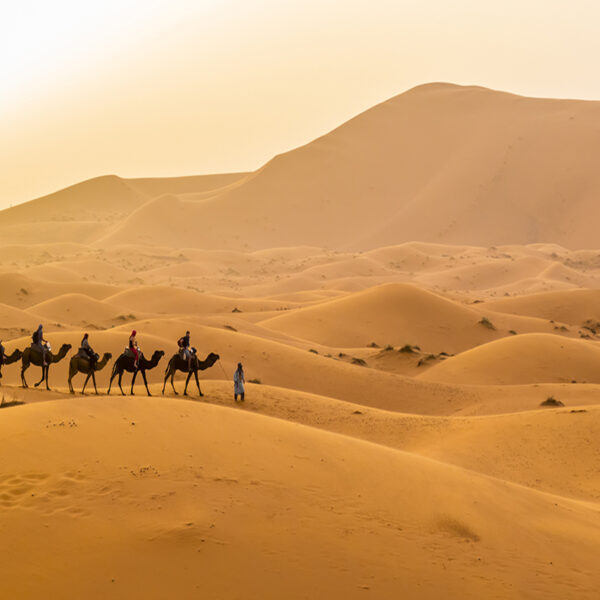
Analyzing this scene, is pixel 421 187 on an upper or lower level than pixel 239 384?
upper

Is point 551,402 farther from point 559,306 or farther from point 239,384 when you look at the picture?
point 559,306

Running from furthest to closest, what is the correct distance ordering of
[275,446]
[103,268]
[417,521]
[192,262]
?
1. [192,262]
2. [103,268]
3. [275,446]
4. [417,521]

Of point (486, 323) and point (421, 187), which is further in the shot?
point (421, 187)

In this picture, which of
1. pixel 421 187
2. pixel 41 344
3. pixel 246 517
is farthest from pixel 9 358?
pixel 421 187

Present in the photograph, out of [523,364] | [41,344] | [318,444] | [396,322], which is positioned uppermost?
[41,344]

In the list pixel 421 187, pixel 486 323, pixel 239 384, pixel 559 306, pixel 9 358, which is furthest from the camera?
pixel 421 187

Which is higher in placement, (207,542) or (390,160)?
(390,160)

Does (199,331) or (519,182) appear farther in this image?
(519,182)

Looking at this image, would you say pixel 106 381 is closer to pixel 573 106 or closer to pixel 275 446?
pixel 275 446

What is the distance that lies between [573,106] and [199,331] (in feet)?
356

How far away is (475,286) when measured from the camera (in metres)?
62.5

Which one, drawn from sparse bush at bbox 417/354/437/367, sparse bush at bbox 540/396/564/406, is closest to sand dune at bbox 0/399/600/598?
sparse bush at bbox 540/396/564/406

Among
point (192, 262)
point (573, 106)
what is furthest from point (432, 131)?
point (192, 262)

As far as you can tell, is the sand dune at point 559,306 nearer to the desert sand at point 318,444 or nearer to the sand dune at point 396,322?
the desert sand at point 318,444
